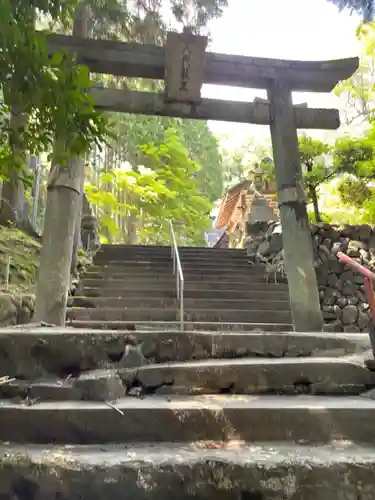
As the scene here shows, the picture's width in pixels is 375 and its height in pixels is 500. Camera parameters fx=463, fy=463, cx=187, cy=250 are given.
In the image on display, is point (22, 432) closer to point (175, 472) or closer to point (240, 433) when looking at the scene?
point (175, 472)

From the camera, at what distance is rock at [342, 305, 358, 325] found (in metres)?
8.76

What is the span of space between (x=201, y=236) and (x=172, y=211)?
18.5ft

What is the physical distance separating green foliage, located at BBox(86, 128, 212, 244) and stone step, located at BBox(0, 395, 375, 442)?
9.64 m

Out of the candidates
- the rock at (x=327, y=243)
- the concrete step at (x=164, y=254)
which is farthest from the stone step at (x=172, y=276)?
the rock at (x=327, y=243)

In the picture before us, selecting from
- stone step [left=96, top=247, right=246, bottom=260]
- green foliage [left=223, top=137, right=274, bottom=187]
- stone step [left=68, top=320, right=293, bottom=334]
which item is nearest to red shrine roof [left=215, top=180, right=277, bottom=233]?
stone step [left=96, top=247, right=246, bottom=260]

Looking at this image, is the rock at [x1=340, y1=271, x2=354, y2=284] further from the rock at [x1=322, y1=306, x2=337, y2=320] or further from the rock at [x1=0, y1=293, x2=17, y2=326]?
the rock at [x1=0, y1=293, x2=17, y2=326]

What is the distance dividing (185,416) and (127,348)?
699 millimetres

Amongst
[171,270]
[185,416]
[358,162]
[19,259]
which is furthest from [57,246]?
[358,162]

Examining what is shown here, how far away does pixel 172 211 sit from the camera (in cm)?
1469

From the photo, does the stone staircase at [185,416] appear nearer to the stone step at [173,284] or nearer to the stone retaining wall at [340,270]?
the stone step at [173,284]

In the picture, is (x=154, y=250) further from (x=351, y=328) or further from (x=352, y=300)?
(x=351, y=328)

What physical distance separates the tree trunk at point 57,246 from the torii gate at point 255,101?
3.66 feet

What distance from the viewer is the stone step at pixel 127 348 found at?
2.67m

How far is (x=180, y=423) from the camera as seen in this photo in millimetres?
2258
